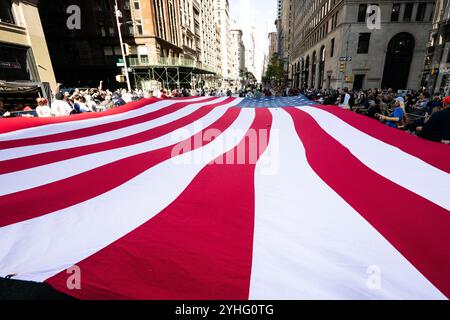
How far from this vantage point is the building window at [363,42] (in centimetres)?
2467

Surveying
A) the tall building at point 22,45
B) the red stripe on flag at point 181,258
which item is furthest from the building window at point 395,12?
the red stripe on flag at point 181,258

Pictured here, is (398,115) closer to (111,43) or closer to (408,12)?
(408,12)

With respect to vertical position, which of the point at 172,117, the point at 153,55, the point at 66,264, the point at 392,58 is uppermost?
Answer: the point at 153,55

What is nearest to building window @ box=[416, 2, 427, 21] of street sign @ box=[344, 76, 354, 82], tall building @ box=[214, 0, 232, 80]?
street sign @ box=[344, 76, 354, 82]

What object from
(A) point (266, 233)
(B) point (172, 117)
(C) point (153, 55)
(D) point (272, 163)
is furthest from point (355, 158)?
(C) point (153, 55)

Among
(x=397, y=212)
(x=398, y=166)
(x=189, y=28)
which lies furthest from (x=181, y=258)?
(x=189, y=28)

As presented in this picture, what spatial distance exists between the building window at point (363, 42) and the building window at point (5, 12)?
101 ft

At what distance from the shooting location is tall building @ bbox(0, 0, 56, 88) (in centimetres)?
1216

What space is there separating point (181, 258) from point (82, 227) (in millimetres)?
854

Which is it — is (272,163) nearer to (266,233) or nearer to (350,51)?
(266,233)

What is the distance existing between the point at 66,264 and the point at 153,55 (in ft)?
101

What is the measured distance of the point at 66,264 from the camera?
1.29 metres

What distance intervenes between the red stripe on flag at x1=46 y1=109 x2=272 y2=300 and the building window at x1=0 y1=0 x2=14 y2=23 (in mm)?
17752

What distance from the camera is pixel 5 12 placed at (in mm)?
12234
